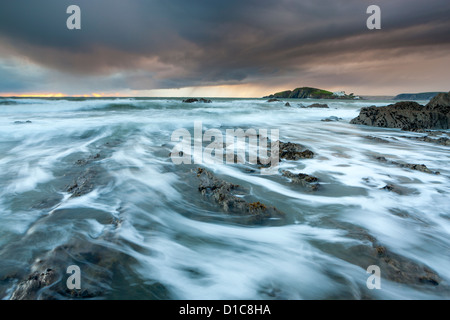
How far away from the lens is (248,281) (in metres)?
2.35

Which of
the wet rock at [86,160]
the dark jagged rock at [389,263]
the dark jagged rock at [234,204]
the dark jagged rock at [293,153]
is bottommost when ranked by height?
the dark jagged rock at [389,263]

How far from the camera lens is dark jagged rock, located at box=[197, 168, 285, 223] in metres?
3.45

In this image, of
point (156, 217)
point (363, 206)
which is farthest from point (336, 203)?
point (156, 217)

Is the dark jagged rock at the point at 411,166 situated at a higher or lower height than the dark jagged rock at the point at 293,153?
lower

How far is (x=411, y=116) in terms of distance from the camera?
1289 centimetres

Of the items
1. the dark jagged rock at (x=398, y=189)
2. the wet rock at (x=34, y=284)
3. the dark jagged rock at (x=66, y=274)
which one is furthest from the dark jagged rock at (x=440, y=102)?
the wet rock at (x=34, y=284)

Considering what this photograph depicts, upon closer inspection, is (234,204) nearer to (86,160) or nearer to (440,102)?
(86,160)

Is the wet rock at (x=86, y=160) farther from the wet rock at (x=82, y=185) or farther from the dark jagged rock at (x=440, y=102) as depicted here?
the dark jagged rock at (x=440, y=102)

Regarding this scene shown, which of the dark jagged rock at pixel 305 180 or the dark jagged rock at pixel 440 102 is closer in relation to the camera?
the dark jagged rock at pixel 305 180

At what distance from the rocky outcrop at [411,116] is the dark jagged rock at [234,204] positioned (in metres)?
12.3

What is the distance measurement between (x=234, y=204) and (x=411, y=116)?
1415 centimetres

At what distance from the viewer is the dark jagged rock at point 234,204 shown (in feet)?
11.3

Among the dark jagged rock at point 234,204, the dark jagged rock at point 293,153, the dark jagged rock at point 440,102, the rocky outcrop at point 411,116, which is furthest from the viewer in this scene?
the dark jagged rock at point 440,102
